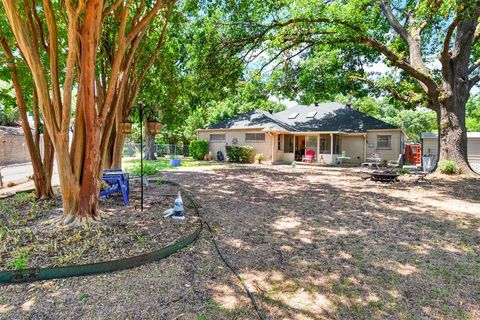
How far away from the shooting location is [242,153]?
20.6 meters

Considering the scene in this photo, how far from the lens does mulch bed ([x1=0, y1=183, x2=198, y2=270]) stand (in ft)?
11.3

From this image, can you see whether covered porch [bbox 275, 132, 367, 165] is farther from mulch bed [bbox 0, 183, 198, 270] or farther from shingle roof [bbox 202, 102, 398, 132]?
mulch bed [bbox 0, 183, 198, 270]

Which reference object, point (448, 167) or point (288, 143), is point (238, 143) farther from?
point (448, 167)

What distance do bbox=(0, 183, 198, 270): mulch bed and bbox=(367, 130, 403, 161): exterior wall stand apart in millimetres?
17172

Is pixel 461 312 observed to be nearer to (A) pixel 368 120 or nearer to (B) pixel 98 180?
(B) pixel 98 180

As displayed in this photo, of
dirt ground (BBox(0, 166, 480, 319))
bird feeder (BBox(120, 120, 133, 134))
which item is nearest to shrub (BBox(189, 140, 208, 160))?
bird feeder (BBox(120, 120, 133, 134))

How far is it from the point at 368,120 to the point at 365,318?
1991 centimetres

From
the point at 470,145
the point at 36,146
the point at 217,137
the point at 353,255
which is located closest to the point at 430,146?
the point at 470,145

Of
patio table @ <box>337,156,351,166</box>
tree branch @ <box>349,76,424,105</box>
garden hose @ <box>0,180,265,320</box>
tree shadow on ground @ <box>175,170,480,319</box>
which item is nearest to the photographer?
tree shadow on ground @ <box>175,170,480,319</box>

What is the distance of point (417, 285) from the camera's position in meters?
3.09

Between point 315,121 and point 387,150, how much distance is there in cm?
541

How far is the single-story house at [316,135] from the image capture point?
1938 centimetres

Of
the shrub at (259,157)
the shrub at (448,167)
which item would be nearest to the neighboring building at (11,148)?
the shrub at (259,157)

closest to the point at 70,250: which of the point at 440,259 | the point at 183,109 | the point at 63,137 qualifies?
the point at 63,137
